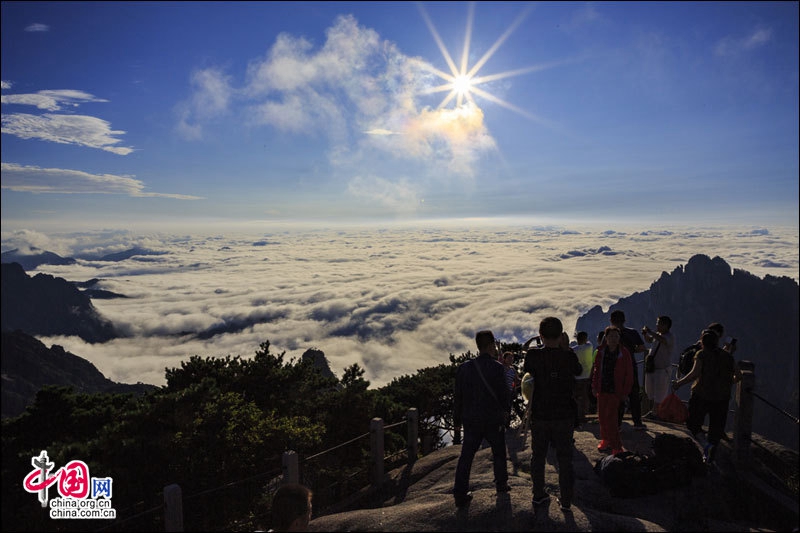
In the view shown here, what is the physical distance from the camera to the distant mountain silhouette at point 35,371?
83562mm

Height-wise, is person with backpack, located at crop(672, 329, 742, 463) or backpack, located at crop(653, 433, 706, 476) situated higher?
person with backpack, located at crop(672, 329, 742, 463)

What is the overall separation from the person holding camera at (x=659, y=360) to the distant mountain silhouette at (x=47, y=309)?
217390 mm

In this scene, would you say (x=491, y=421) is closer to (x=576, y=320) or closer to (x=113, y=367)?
(x=576, y=320)

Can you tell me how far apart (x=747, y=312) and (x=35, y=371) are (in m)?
171

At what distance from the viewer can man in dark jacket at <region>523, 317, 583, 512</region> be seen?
5043 millimetres

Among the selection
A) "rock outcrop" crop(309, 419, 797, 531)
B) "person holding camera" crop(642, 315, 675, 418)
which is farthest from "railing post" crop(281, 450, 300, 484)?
"person holding camera" crop(642, 315, 675, 418)

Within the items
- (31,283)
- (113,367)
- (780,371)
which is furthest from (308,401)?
(31,283)

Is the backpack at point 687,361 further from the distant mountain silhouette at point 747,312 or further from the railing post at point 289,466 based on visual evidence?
the distant mountain silhouette at point 747,312

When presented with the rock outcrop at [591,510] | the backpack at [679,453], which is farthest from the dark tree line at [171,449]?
the backpack at [679,453]

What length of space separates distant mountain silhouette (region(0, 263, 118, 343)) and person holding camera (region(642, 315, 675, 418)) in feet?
713

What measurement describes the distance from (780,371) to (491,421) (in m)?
137

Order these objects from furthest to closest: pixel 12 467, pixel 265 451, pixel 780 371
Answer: pixel 780 371 < pixel 265 451 < pixel 12 467

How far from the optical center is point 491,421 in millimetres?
5297

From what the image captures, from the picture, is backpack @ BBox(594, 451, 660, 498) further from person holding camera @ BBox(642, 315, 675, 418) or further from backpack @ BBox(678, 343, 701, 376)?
person holding camera @ BBox(642, 315, 675, 418)
